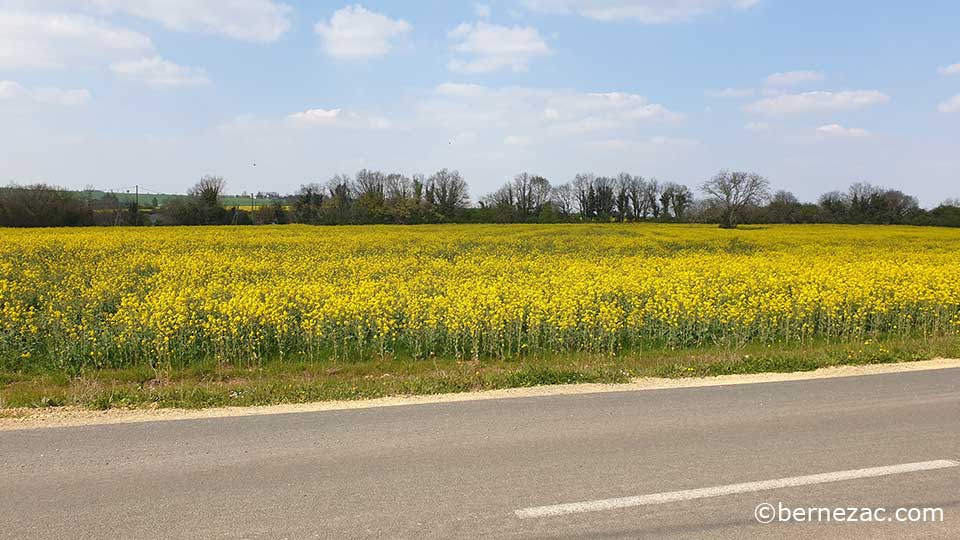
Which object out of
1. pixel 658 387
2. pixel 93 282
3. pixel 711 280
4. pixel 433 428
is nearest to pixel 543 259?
pixel 711 280

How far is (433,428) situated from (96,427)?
3478 millimetres

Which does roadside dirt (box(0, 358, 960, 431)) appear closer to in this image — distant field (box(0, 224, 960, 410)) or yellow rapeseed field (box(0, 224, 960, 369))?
distant field (box(0, 224, 960, 410))

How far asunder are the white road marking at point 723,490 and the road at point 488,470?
29 millimetres

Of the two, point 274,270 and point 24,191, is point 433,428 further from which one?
point 24,191

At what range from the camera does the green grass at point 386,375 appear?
25.4 ft

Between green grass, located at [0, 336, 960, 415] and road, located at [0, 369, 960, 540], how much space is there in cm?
100

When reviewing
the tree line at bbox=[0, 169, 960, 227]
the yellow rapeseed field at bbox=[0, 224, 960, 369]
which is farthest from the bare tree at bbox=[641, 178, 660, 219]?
the yellow rapeseed field at bbox=[0, 224, 960, 369]

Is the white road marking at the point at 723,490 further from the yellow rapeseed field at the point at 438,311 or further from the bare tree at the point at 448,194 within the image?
the bare tree at the point at 448,194

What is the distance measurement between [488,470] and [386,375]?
4781 millimetres

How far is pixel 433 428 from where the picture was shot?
6.43 m

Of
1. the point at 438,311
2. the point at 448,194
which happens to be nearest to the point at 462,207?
the point at 448,194

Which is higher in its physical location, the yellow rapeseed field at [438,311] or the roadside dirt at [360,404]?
the yellow rapeseed field at [438,311]

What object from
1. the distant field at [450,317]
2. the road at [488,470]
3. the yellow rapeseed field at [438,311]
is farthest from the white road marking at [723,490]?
the yellow rapeseed field at [438,311]

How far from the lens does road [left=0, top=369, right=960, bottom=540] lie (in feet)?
14.1
